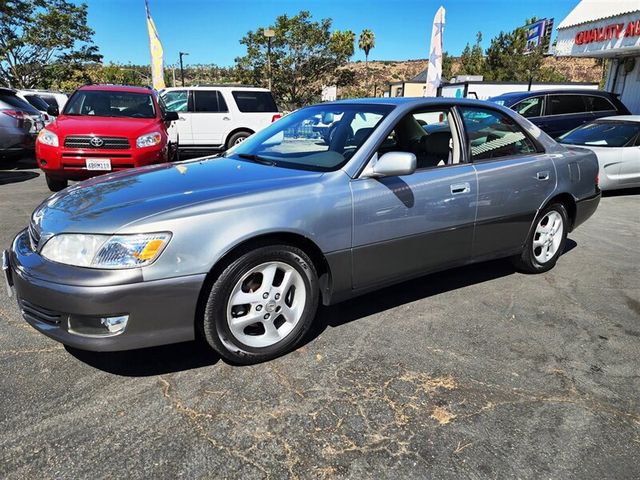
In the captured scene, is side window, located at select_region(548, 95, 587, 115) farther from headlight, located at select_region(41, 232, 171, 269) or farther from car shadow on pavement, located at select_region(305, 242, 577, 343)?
headlight, located at select_region(41, 232, 171, 269)

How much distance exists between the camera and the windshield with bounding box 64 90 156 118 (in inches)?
309

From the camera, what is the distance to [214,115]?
37.3ft

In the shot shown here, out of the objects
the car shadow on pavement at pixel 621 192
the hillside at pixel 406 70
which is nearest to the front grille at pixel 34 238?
the car shadow on pavement at pixel 621 192

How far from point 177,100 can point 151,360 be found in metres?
9.79

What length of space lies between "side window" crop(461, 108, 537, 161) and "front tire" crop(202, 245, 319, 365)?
5.80 feet

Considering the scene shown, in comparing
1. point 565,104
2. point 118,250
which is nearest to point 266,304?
point 118,250

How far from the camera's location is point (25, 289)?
2.57 metres

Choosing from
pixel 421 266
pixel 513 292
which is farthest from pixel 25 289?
pixel 513 292

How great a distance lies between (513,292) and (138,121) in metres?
5.92

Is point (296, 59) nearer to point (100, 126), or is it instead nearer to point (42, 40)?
point (42, 40)

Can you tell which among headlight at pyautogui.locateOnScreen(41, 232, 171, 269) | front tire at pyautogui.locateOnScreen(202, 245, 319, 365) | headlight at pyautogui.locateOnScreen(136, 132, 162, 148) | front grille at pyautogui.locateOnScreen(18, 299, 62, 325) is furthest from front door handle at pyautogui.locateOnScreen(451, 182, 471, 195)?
headlight at pyautogui.locateOnScreen(136, 132, 162, 148)

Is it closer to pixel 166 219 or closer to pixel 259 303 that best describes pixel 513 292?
pixel 259 303

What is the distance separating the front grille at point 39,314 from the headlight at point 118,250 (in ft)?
0.91

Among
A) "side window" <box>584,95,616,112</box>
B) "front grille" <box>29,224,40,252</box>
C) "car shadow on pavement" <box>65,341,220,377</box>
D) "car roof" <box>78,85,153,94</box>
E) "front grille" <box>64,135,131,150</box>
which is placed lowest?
"car shadow on pavement" <box>65,341,220,377</box>
